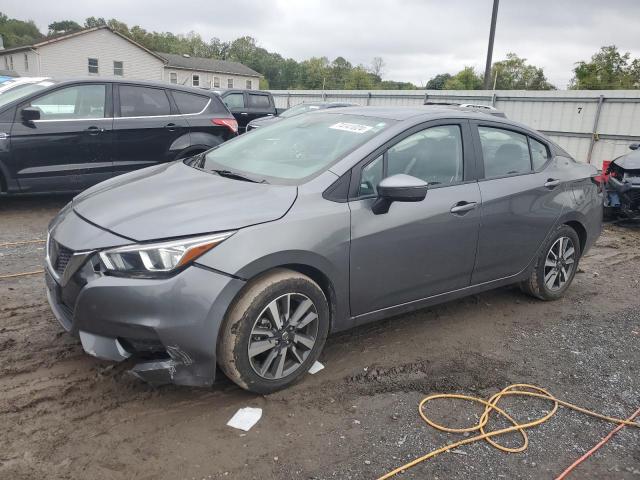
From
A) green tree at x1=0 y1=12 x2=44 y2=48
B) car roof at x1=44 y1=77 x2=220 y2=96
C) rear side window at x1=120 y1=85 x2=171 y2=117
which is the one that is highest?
green tree at x1=0 y1=12 x2=44 y2=48

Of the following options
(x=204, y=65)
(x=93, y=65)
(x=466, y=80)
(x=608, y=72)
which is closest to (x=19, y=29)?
(x=204, y=65)

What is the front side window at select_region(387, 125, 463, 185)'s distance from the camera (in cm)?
362

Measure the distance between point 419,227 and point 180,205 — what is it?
154cm

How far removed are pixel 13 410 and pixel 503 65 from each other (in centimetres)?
6580

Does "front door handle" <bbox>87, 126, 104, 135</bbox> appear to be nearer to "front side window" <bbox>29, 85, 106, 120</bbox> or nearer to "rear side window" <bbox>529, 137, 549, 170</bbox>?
"front side window" <bbox>29, 85, 106, 120</bbox>

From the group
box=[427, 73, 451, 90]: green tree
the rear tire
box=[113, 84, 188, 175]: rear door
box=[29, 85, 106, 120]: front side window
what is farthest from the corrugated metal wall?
box=[427, 73, 451, 90]: green tree

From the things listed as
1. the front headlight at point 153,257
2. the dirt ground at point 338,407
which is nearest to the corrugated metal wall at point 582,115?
Answer: the dirt ground at point 338,407

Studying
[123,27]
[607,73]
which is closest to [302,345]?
[607,73]

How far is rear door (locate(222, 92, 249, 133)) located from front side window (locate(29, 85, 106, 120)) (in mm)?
9286

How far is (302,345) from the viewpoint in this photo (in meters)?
3.17

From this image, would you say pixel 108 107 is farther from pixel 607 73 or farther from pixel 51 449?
pixel 607 73

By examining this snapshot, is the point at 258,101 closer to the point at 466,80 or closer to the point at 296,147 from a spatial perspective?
the point at 296,147

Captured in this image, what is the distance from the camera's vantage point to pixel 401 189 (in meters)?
3.22

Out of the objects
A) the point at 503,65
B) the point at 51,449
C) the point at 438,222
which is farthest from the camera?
the point at 503,65
